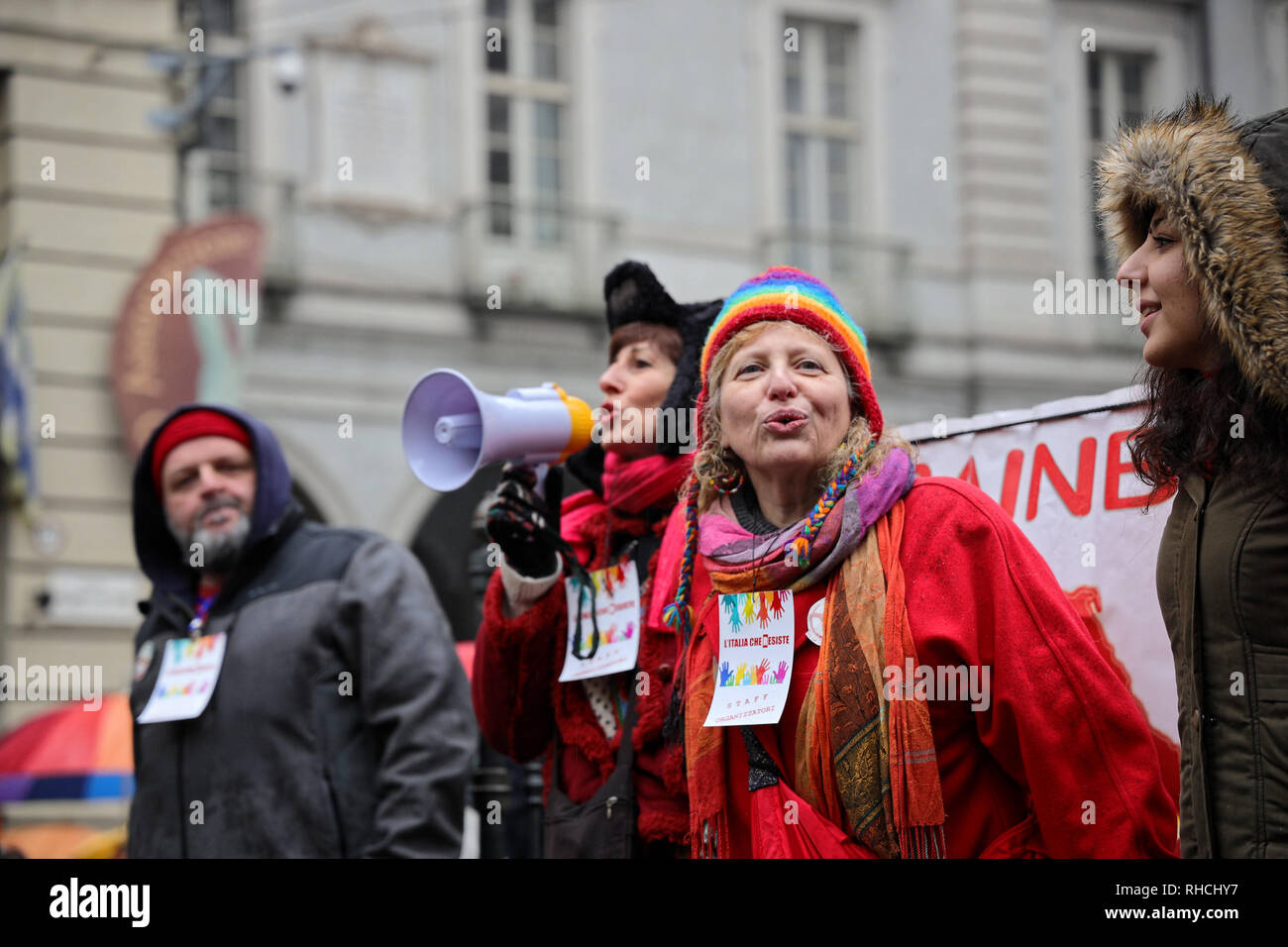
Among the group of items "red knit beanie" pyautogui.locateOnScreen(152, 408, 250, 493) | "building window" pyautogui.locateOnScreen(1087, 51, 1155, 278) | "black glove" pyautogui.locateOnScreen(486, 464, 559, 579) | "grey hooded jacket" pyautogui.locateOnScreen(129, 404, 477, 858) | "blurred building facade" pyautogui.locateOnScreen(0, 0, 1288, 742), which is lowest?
"grey hooded jacket" pyautogui.locateOnScreen(129, 404, 477, 858)

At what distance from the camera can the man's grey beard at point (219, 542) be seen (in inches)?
177

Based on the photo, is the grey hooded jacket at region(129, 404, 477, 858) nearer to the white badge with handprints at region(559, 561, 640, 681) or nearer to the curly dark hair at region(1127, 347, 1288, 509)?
the white badge with handprints at region(559, 561, 640, 681)

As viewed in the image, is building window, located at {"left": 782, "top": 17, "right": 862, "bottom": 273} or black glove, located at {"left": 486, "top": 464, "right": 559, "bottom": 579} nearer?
black glove, located at {"left": 486, "top": 464, "right": 559, "bottom": 579}

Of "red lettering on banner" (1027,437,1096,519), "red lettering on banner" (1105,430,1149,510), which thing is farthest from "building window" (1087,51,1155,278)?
"red lettering on banner" (1105,430,1149,510)

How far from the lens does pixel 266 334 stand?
560 inches

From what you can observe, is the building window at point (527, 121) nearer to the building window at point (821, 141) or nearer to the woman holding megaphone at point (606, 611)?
the building window at point (821, 141)

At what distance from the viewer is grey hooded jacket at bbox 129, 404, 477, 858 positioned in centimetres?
419

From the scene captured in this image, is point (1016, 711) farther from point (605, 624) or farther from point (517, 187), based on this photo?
point (517, 187)

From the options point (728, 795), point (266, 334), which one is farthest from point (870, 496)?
point (266, 334)

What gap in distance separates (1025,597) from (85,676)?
10332 millimetres

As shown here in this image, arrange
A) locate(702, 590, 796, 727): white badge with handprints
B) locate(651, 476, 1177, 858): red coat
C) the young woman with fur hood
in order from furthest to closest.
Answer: locate(702, 590, 796, 727): white badge with handprints, locate(651, 476, 1177, 858): red coat, the young woman with fur hood

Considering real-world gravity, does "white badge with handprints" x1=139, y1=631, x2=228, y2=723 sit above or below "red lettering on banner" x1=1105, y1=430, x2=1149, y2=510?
below

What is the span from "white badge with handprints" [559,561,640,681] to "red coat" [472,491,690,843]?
3 centimetres

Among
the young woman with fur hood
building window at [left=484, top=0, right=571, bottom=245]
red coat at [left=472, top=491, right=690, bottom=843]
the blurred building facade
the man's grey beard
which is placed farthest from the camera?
building window at [left=484, top=0, right=571, bottom=245]
